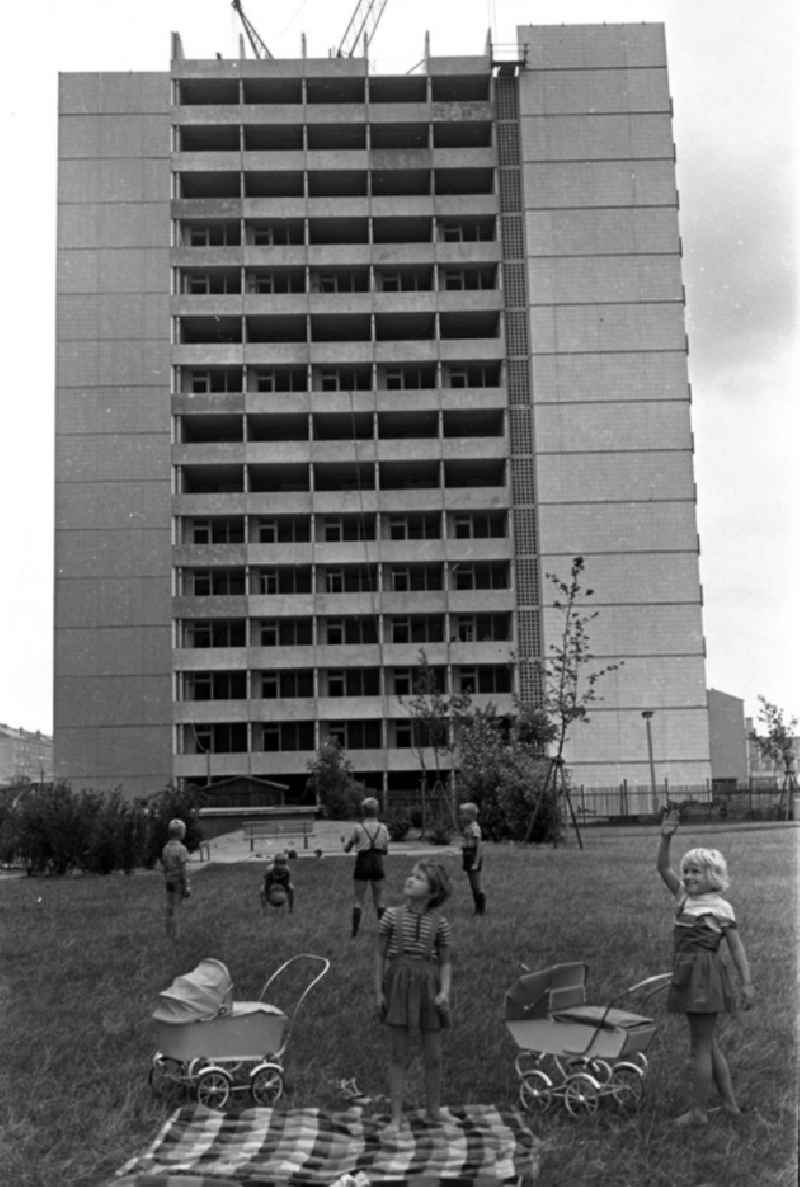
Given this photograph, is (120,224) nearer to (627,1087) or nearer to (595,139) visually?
(595,139)

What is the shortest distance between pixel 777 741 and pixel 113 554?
32.2 metres

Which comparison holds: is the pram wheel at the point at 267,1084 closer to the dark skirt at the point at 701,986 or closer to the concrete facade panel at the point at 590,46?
the dark skirt at the point at 701,986

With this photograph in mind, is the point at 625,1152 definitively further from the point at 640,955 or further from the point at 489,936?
the point at 489,936

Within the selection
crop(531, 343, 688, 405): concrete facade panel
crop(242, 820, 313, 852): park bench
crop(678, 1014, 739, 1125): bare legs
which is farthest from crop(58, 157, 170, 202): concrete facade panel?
crop(678, 1014, 739, 1125): bare legs

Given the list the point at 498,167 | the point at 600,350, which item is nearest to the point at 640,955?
the point at 600,350

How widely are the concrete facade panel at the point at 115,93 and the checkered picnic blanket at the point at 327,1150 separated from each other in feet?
216

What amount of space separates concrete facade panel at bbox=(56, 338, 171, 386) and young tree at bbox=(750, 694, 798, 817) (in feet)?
105

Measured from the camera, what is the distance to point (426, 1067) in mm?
7324

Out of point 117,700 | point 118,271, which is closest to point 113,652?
point 117,700

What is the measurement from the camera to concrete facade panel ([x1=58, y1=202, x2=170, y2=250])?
65562 mm

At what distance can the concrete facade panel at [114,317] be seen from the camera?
64.9m

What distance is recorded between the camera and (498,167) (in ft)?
222

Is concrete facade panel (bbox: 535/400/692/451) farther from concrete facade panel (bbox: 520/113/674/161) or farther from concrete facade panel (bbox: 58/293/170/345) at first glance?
concrete facade panel (bbox: 58/293/170/345)

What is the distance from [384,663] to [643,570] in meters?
13.3
